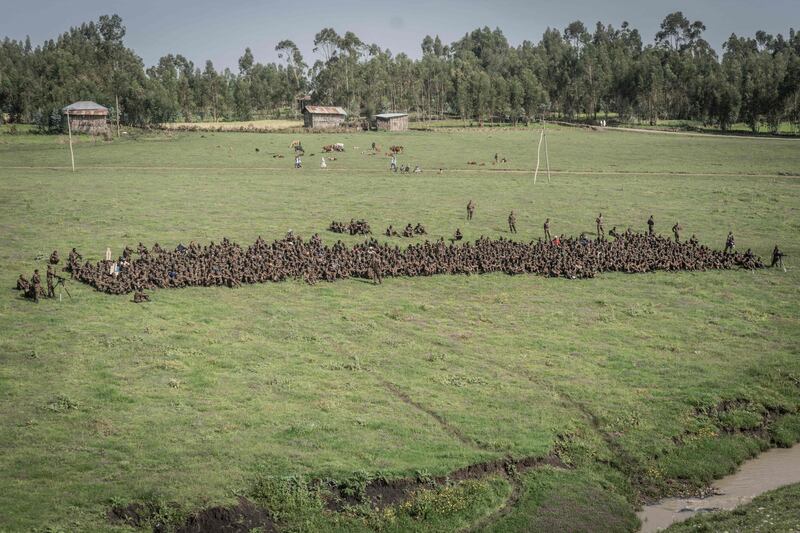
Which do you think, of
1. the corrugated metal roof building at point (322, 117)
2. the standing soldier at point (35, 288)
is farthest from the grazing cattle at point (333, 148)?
the standing soldier at point (35, 288)

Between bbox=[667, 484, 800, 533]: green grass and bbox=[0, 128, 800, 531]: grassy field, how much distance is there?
95.1 inches

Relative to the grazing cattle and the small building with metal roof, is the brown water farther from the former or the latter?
the small building with metal roof

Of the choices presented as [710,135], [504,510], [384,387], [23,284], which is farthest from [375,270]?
[710,135]

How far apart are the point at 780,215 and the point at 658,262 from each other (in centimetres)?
2471

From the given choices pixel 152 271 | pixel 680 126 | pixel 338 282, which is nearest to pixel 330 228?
pixel 338 282

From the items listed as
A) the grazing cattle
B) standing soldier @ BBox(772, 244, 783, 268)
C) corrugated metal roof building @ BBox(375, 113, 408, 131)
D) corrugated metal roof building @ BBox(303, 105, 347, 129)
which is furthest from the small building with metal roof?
standing soldier @ BBox(772, 244, 783, 268)

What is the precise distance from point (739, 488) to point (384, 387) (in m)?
13.4

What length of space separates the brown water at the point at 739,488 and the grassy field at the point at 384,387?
0.53 meters

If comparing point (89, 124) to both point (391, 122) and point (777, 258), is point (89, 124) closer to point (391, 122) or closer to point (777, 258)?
point (391, 122)

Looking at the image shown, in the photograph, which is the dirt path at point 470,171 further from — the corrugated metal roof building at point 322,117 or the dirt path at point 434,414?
the dirt path at point 434,414

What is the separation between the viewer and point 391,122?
481 feet

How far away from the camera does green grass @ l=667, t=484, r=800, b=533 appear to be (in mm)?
21297

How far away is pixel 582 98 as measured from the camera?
18500cm

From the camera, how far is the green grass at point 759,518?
21297 millimetres
